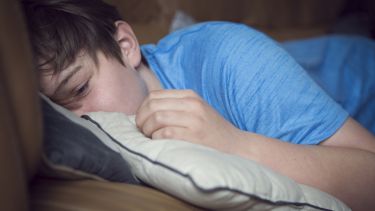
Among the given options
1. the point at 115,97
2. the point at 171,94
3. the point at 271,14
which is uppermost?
the point at 171,94

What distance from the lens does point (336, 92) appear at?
1437 millimetres

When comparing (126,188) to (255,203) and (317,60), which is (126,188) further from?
(317,60)

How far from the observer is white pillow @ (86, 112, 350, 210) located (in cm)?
58

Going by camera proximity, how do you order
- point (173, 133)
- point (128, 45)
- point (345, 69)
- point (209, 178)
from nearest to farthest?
point (209, 178) → point (173, 133) → point (128, 45) → point (345, 69)

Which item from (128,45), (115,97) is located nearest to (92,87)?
(115,97)

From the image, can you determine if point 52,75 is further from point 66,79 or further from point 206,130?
point 206,130

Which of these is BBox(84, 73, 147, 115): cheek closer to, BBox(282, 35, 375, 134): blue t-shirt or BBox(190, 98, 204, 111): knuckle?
BBox(190, 98, 204, 111): knuckle

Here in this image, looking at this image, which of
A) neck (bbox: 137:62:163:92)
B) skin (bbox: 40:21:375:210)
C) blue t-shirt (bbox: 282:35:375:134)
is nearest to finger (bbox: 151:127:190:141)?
skin (bbox: 40:21:375:210)

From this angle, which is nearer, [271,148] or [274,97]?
[271,148]

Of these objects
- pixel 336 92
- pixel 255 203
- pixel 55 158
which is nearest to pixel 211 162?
pixel 255 203

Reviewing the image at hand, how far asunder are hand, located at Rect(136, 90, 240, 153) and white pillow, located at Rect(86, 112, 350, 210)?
1.3 inches

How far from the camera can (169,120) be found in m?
0.72

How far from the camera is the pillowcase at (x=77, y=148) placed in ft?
1.97

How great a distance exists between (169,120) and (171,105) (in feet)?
0.08
